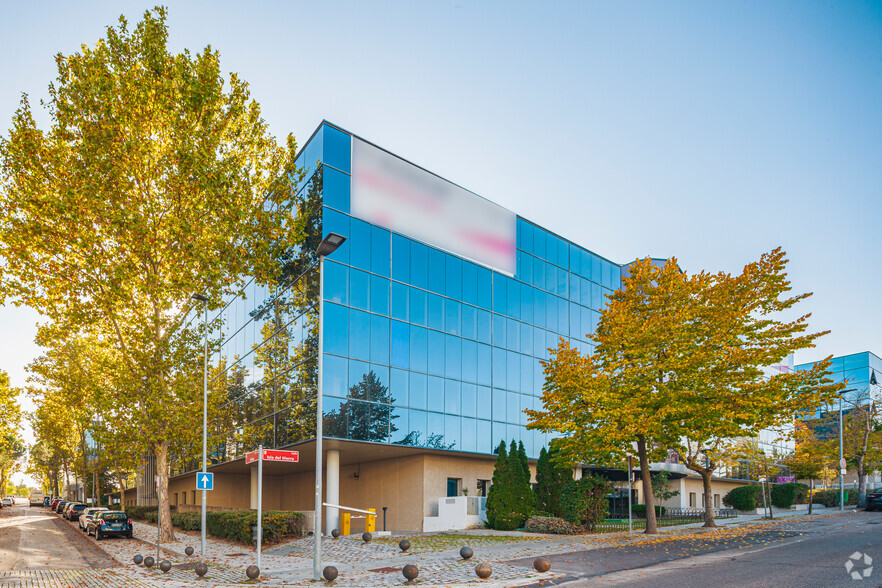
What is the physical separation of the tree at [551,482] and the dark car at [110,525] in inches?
827

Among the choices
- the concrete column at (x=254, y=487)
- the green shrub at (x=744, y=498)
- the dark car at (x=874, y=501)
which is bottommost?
the green shrub at (x=744, y=498)

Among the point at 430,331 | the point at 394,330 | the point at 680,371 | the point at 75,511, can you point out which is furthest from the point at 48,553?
the point at 75,511

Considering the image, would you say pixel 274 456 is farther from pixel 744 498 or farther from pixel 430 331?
pixel 744 498

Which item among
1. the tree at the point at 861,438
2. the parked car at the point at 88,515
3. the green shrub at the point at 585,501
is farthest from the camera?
the tree at the point at 861,438

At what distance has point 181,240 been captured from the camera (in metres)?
25.9

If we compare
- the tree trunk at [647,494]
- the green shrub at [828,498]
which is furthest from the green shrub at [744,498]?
the tree trunk at [647,494]

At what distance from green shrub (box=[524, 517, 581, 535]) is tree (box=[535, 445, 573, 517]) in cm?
169

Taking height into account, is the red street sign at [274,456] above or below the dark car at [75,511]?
above

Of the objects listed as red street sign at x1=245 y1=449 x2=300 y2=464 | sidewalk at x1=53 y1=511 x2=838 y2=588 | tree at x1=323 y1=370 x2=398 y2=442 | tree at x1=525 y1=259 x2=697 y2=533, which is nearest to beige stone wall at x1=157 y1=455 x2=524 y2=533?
sidewalk at x1=53 y1=511 x2=838 y2=588

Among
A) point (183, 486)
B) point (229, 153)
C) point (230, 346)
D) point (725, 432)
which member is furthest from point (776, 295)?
point (183, 486)

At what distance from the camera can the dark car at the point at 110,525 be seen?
31250 millimetres

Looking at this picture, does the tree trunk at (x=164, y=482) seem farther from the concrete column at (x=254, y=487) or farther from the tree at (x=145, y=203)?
the concrete column at (x=254, y=487)

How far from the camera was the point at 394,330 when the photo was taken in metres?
28.5

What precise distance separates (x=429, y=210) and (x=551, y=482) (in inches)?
563
